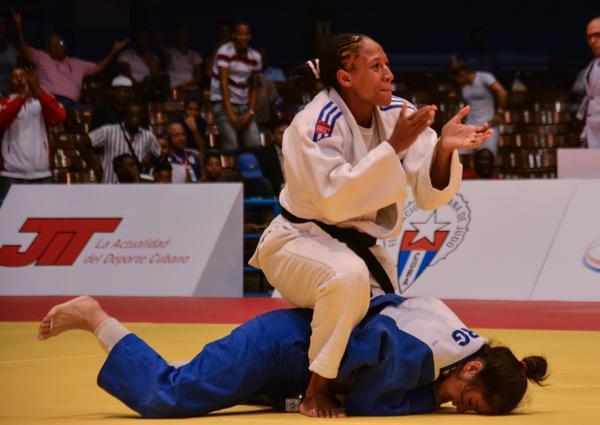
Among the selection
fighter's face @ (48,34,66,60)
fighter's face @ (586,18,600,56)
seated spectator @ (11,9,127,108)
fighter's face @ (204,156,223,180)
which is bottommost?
fighter's face @ (204,156,223,180)

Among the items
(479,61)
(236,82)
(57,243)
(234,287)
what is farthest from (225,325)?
(479,61)

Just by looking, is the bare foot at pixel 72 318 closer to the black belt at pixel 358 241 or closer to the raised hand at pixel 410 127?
the black belt at pixel 358 241

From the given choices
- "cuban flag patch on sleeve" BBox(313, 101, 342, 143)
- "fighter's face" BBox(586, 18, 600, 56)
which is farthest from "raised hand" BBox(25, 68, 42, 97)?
"cuban flag patch on sleeve" BBox(313, 101, 342, 143)

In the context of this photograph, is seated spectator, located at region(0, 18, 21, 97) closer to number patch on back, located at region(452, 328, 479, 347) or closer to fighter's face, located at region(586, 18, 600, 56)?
fighter's face, located at region(586, 18, 600, 56)

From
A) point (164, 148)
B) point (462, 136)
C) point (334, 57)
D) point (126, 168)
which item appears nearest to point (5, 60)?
point (164, 148)

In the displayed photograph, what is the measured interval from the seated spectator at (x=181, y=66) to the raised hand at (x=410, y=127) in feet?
35.9

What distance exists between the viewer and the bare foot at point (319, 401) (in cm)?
367

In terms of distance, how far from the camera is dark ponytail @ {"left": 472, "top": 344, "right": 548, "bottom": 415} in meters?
3.60

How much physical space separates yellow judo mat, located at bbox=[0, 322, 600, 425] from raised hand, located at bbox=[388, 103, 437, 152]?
2.84 feet

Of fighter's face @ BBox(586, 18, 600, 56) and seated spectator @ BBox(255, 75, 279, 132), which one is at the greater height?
fighter's face @ BBox(586, 18, 600, 56)

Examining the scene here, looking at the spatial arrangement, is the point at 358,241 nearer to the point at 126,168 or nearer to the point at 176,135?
the point at 126,168

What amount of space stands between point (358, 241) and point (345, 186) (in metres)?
0.35

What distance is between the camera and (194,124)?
1262cm

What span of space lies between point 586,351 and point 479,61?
332 inches
